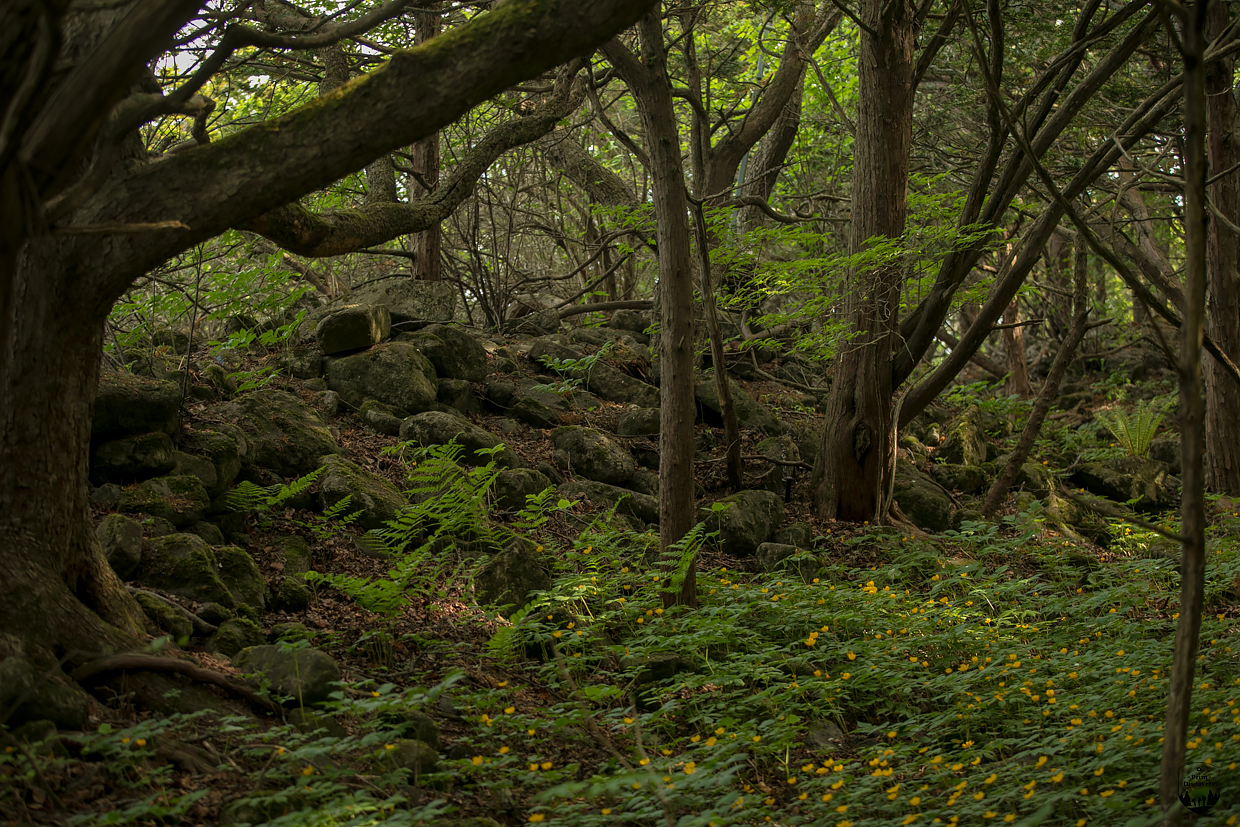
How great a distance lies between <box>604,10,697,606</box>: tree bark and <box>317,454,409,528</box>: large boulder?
188cm

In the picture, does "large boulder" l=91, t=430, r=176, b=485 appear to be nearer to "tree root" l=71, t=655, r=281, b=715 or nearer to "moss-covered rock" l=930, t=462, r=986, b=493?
"tree root" l=71, t=655, r=281, b=715

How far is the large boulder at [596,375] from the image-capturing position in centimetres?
935

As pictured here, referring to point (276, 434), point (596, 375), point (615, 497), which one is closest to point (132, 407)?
point (276, 434)

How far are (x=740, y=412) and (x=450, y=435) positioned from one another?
3691 mm

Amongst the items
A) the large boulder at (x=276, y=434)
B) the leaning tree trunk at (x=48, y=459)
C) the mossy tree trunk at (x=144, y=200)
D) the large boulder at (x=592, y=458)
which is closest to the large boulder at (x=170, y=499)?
the large boulder at (x=276, y=434)

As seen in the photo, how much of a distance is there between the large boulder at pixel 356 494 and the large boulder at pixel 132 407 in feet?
3.35

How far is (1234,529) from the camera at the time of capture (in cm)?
755

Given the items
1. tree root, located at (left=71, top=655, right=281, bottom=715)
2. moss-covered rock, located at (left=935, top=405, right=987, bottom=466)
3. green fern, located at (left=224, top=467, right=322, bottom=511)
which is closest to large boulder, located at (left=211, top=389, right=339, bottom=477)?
green fern, located at (left=224, top=467, right=322, bottom=511)

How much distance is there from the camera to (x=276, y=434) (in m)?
6.02

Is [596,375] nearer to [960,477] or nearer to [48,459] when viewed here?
[960,477]

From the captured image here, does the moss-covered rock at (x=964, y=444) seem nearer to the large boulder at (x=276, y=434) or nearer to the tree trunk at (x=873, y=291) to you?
the tree trunk at (x=873, y=291)

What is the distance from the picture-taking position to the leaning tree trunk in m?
2.99

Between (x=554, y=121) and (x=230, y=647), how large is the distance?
5.65 m

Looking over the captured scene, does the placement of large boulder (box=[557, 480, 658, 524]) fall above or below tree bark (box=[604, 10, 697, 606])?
below
